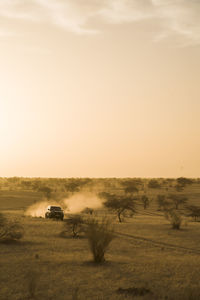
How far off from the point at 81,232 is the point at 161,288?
1460 cm

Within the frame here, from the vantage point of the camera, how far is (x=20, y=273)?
49.5 ft

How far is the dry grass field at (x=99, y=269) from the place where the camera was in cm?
1285

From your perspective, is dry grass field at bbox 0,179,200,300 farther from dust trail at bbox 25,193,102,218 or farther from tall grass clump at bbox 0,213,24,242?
dust trail at bbox 25,193,102,218

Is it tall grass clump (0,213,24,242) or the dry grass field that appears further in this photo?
tall grass clump (0,213,24,242)

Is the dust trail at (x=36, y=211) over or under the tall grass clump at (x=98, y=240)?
over

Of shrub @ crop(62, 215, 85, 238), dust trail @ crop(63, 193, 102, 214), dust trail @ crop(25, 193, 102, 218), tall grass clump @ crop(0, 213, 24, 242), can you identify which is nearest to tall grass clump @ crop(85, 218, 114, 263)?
tall grass clump @ crop(0, 213, 24, 242)

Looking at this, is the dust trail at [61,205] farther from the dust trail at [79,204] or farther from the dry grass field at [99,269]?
the dry grass field at [99,269]

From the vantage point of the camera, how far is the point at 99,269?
53.4ft

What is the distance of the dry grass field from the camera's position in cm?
1285

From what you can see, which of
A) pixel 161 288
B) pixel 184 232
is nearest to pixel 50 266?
pixel 161 288

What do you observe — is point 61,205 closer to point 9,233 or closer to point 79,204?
point 79,204

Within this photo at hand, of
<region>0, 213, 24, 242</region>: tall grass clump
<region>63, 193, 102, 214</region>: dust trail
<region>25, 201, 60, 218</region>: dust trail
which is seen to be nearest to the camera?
<region>0, 213, 24, 242</region>: tall grass clump

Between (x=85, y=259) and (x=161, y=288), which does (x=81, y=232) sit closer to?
(x=85, y=259)

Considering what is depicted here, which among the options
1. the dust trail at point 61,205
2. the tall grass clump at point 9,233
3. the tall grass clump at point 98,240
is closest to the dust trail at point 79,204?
the dust trail at point 61,205
